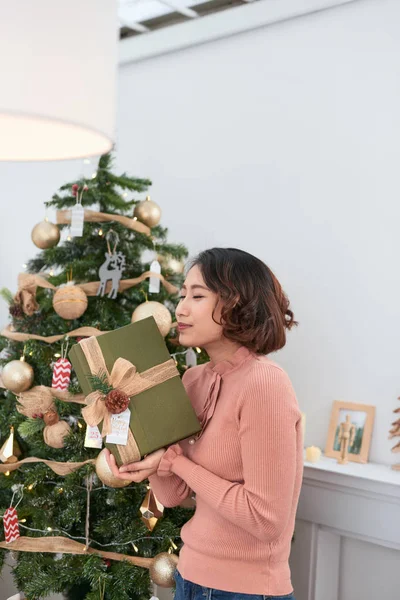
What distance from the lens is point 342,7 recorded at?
2637 millimetres

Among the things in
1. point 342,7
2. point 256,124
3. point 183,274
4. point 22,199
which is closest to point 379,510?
point 183,274

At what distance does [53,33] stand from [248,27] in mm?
2144

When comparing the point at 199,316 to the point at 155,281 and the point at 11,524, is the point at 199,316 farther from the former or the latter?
the point at 11,524

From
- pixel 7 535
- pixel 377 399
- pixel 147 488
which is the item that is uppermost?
pixel 377 399

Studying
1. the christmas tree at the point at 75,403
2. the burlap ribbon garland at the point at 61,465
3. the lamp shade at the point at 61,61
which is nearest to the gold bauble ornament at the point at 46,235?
the christmas tree at the point at 75,403

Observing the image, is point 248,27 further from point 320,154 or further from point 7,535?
point 7,535

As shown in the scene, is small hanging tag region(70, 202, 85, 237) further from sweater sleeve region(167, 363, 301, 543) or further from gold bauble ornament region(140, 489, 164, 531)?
sweater sleeve region(167, 363, 301, 543)

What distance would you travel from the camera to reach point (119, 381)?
1.56 m

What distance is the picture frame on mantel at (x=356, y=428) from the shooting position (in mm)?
2535

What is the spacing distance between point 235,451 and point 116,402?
261 millimetres

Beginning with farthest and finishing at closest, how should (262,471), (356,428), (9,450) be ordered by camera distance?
(356,428) < (9,450) < (262,471)

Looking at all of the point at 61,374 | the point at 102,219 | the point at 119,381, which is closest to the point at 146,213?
the point at 102,219

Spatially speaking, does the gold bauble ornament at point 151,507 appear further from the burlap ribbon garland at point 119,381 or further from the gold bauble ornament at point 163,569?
the burlap ribbon garland at point 119,381

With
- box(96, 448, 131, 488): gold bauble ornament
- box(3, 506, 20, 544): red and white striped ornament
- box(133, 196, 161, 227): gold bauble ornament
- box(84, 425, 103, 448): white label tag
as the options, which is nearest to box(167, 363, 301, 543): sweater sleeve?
box(84, 425, 103, 448): white label tag
